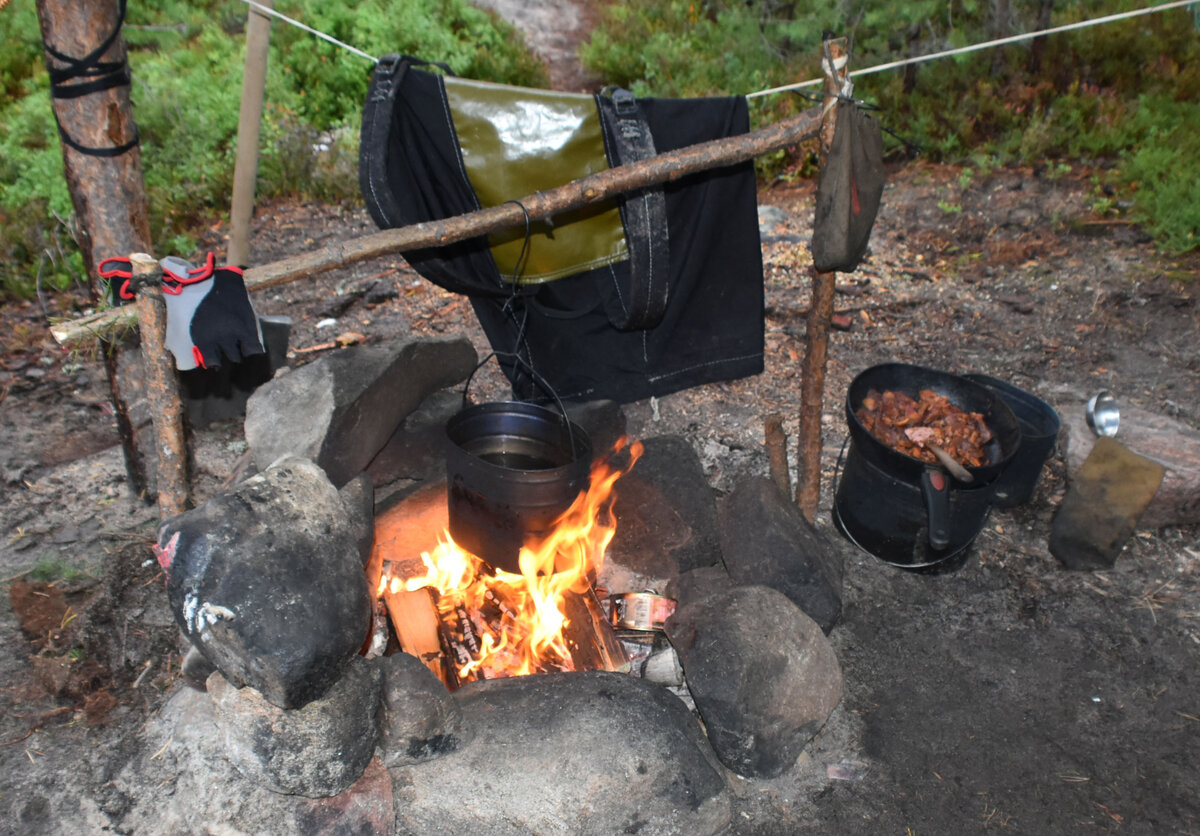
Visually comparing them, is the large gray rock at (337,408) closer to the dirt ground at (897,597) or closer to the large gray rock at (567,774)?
the dirt ground at (897,597)

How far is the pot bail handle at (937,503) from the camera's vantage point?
343 cm

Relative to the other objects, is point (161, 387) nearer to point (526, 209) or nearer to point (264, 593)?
point (264, 593)

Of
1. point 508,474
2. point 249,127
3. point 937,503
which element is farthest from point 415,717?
point 249,127

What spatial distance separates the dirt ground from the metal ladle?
29cm

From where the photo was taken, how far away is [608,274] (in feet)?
13.7

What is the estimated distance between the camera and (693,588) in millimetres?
3615

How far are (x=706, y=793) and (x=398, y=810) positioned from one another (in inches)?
40.3

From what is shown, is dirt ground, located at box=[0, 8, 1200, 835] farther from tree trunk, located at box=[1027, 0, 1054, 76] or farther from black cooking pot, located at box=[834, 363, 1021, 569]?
tree trunk, located at box=[1027, 0, 1054, 76]

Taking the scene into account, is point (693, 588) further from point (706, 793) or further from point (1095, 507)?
point (1095, 507)

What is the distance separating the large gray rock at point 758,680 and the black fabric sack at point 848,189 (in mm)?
1591

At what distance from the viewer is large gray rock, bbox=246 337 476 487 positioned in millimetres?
3578

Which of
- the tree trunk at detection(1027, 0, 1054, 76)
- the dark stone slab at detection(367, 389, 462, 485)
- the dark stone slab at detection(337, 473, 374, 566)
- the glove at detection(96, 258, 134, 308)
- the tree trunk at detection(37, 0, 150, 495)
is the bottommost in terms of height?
the dark stone slab at detection(367, 389, 462, 485)

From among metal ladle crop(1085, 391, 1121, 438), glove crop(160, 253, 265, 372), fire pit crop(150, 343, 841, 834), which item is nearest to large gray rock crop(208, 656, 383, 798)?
fire pit crop(150, 343, 841, 834)

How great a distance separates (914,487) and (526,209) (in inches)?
84.8
